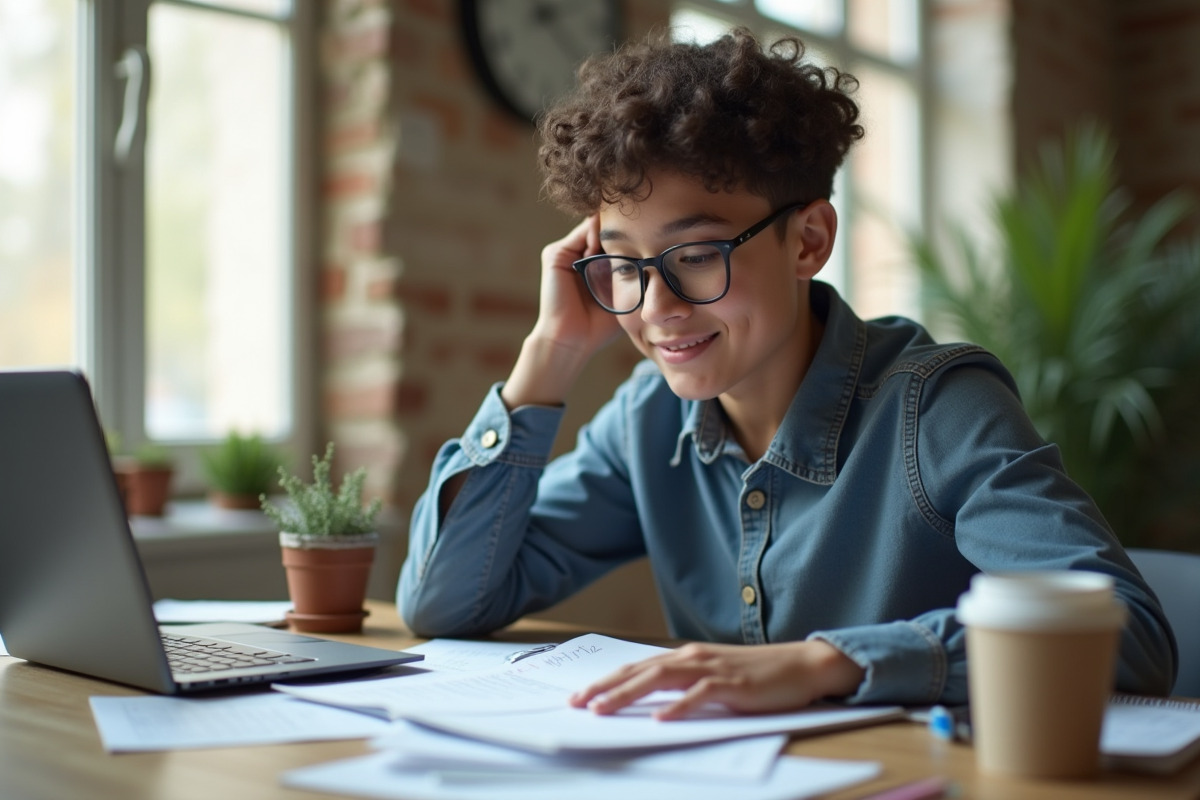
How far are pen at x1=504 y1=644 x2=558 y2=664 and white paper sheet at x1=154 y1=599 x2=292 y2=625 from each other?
0.36 m

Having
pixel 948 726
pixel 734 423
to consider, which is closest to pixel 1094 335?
pixel 734 423

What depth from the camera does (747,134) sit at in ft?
4.34

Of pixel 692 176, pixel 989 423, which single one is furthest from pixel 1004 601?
pixel 692 176

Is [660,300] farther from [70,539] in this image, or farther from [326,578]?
[70,539]

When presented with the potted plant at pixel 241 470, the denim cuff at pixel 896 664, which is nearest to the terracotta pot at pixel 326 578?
the denim cuff at pixel 896 664

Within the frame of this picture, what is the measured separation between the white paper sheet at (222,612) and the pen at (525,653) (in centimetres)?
36

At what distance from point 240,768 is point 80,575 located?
32 cm

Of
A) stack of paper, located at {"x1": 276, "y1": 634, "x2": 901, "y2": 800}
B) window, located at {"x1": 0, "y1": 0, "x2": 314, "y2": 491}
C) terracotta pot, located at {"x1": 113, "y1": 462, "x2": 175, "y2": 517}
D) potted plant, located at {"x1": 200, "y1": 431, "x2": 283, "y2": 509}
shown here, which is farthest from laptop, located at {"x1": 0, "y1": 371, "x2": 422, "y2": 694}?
window, located at {"x1": 0, "y1": 0, "x2": 314, "y2": 491}

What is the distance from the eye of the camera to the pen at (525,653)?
120 centimetres

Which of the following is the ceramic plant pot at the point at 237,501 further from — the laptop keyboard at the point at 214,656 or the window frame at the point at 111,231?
the laptop keyboard at the point at 214,656

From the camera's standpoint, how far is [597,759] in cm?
84

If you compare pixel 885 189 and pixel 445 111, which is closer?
pixel 445 111

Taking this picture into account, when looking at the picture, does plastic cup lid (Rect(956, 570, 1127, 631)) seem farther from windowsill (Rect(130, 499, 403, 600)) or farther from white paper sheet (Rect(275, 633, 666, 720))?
windowsill (Rect(130, 499, 403, 600))

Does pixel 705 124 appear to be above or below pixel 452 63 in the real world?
below
